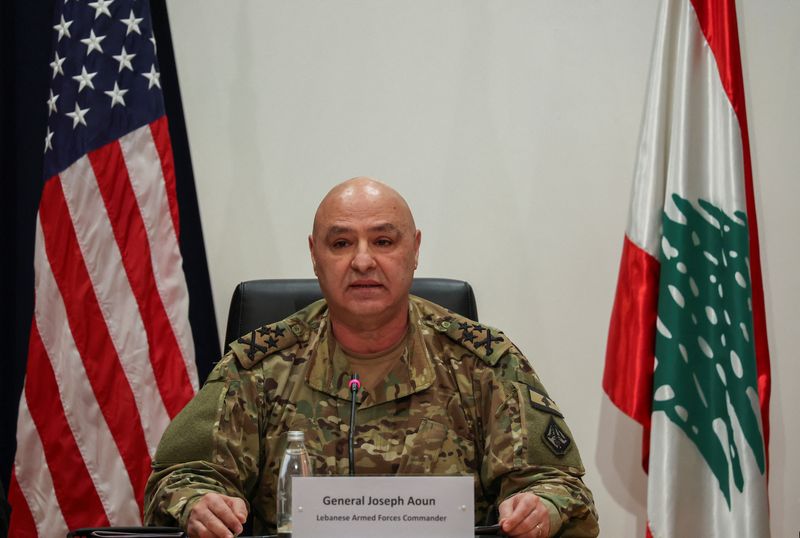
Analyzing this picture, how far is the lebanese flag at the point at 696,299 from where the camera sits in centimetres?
256

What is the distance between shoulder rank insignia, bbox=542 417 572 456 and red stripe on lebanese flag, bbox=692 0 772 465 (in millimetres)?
1022

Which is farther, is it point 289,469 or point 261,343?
point 261,343

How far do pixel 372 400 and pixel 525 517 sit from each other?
50cm

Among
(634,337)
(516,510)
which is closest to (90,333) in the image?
(516,510)

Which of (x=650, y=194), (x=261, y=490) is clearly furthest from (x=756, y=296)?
(x=261, y=490)

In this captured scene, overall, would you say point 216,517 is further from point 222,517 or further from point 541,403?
point 541,403

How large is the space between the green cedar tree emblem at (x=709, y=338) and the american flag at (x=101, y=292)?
150cm

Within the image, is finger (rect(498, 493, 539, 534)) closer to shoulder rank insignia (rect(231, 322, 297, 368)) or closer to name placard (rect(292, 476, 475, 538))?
name placard (rect(292, 476, 475, 538))

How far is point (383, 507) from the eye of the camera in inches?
55.6

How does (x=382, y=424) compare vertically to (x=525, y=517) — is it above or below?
above

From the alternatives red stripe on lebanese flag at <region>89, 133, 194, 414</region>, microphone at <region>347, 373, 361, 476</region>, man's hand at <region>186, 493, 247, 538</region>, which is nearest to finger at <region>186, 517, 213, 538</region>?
man's hand at <region>186, 493, 247, 538</region>

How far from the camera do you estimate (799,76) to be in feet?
9.66

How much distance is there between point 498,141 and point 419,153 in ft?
0.94

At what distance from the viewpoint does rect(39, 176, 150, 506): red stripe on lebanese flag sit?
2639 mm
